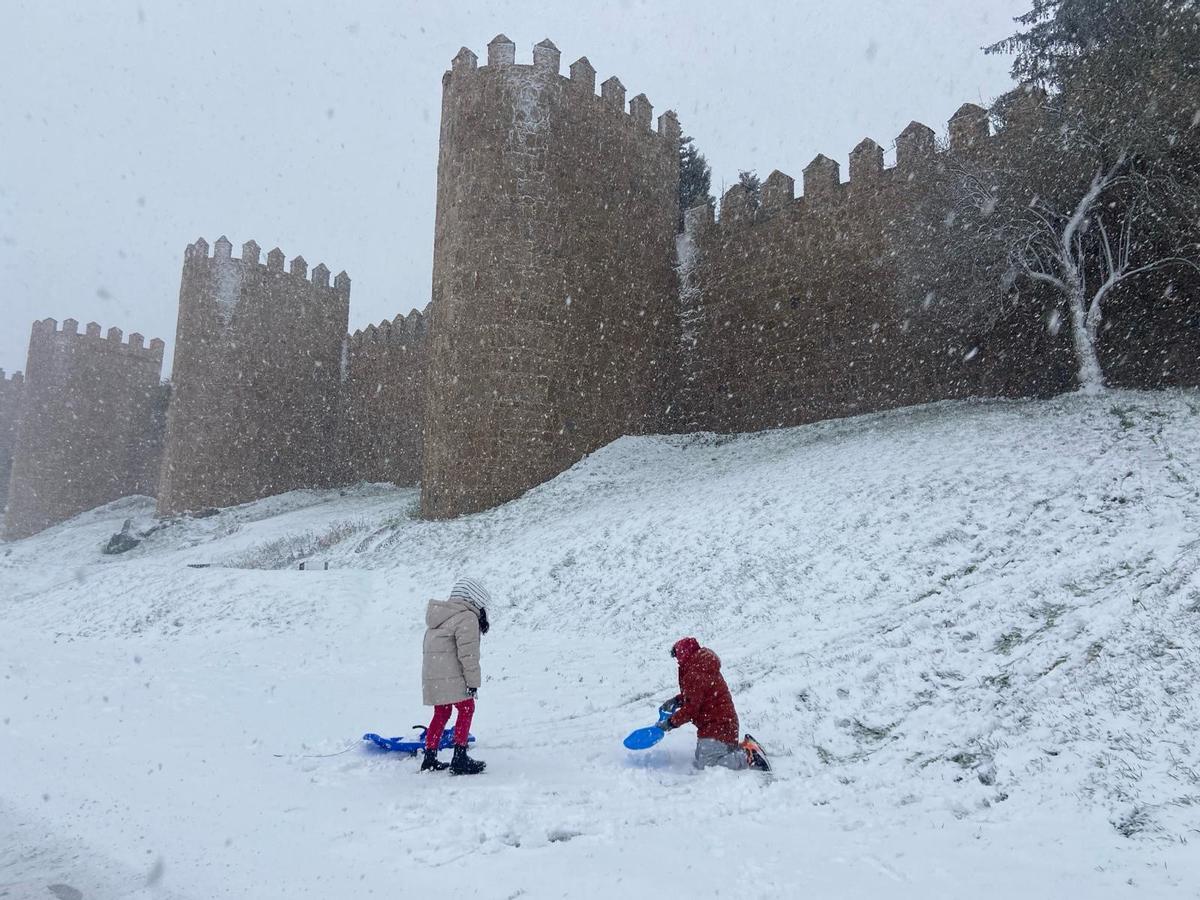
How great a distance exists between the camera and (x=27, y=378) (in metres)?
32.8

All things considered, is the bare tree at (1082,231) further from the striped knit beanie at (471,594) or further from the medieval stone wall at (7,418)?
the medieval stone wall at (7,418)

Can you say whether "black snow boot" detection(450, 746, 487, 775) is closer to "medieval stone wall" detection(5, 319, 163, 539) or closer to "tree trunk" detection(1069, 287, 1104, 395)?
"tree trunk" detection(1069, 287, 1104, 395)

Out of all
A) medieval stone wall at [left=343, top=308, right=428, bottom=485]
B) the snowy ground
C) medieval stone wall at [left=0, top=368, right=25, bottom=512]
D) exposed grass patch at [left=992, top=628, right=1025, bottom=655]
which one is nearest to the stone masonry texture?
the snowy ground

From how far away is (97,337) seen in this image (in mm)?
33312

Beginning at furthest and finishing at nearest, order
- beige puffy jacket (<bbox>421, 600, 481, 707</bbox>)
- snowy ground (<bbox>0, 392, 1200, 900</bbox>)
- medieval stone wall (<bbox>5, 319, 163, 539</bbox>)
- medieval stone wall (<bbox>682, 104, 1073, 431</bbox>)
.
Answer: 1. medieval stone wall (<bbox>5, 319, 163, 539</bbox>)
2. medieval stone wall (<bbox>682, 104, 1073, 431</bbox>)
3. beige puffy jacket (<bbox>421, 600, 481, 707</bbox>)
4. snowy ground (<bbox>0, 392, 1200, 900</bbox>)

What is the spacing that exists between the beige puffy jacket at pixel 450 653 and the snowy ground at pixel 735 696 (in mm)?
534

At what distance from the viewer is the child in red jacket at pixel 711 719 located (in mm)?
5594

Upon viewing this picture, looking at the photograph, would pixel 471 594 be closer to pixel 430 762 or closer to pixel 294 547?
pixel 430 762

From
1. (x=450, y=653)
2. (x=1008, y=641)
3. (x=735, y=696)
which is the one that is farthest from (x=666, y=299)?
(x=450, y=653)

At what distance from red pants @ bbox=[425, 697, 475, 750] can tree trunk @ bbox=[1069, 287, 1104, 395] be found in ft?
38.8

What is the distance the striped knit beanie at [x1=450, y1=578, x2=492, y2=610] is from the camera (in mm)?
6059

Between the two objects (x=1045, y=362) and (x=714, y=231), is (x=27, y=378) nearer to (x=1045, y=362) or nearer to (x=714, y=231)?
(x=714, y=231)

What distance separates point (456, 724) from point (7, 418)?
42842mm

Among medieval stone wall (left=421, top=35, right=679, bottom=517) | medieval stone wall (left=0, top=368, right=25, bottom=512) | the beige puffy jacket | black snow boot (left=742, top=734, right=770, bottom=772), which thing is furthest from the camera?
medieval stone wall (left=0, top=368, right=25, bottom=512)
